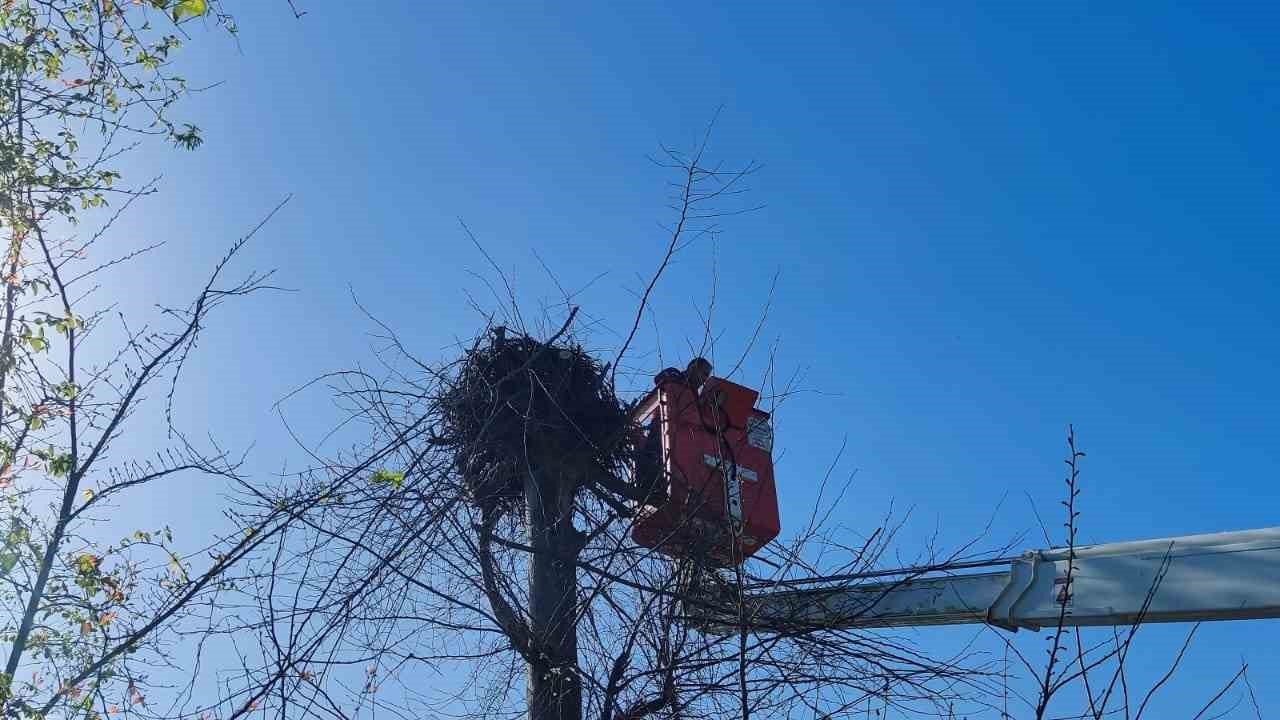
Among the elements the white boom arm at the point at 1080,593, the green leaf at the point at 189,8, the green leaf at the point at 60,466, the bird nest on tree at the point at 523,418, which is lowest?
the white boom arm at the point at 1080,593

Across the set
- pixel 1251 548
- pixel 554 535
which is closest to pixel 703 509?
pixel 554 535

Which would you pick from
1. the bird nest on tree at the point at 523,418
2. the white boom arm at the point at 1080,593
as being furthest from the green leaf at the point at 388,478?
the white boom arm at the point at 1080,593

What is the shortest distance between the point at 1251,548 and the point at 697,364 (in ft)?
8.32

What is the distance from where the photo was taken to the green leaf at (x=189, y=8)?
5066mm

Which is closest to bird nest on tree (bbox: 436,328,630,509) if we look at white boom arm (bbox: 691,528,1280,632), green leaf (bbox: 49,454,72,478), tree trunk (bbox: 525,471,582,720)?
tree trunk (bbox: 525,471,582,720)

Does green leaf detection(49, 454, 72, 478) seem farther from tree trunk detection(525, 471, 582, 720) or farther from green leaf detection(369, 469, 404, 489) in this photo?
tree trunk detection(525, 471, 582, 720)

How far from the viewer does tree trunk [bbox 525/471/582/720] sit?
17.8 ft

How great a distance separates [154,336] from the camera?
5.30 metres

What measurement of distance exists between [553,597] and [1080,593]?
94.4 inches

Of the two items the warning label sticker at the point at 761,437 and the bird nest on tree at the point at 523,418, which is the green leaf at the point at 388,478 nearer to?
the bird nest on tree at the point at 523,418

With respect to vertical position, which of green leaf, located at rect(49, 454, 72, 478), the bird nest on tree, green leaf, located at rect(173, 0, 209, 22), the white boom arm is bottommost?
the white boom arm

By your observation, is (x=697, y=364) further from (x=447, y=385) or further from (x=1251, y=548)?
(x=1251, y=548)

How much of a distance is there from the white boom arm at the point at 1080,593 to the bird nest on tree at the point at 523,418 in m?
1.35

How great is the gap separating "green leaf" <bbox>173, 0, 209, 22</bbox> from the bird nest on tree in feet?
7.00
